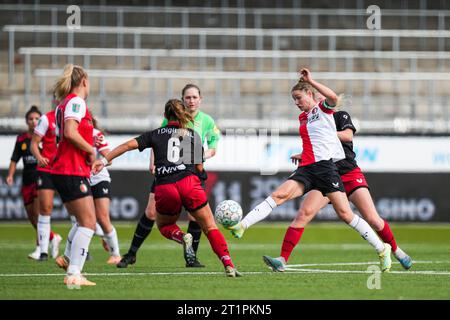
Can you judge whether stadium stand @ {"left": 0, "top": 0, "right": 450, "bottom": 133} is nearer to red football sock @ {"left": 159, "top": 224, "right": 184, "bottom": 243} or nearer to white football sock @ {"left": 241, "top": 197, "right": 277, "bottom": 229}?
red football sock @ {"left": 159, "top": 224, "right": 184, "bottom": 243}

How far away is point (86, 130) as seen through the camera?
10484mm

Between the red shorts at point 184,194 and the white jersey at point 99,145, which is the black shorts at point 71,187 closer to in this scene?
the red shorts at point 184,194

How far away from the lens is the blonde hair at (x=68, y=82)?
10.4 metres

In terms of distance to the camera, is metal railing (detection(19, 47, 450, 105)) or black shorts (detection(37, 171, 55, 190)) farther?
metal railing (detection(19, 47, 450, 105))

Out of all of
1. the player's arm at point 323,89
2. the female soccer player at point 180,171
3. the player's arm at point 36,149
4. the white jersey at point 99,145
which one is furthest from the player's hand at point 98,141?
the player's arm at point 323,89

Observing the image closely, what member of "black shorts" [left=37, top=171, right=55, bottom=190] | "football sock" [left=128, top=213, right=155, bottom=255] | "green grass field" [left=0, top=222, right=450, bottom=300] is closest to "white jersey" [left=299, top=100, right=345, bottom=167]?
"green grass field" [left=0, top=222, right=450, bottom=300]

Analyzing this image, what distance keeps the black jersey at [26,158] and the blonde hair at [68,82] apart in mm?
6637

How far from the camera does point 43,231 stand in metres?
15.6

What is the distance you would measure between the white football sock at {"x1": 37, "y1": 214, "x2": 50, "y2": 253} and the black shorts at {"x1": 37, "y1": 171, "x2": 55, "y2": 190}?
50 centimetres

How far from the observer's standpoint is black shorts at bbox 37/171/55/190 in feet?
49.9

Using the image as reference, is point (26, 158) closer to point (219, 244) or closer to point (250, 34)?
point (219, 244)

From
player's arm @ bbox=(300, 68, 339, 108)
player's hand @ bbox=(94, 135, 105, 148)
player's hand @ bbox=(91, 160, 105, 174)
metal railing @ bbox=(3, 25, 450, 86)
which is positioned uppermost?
metal railing @ bbox=(3, 25, 450, 86)
